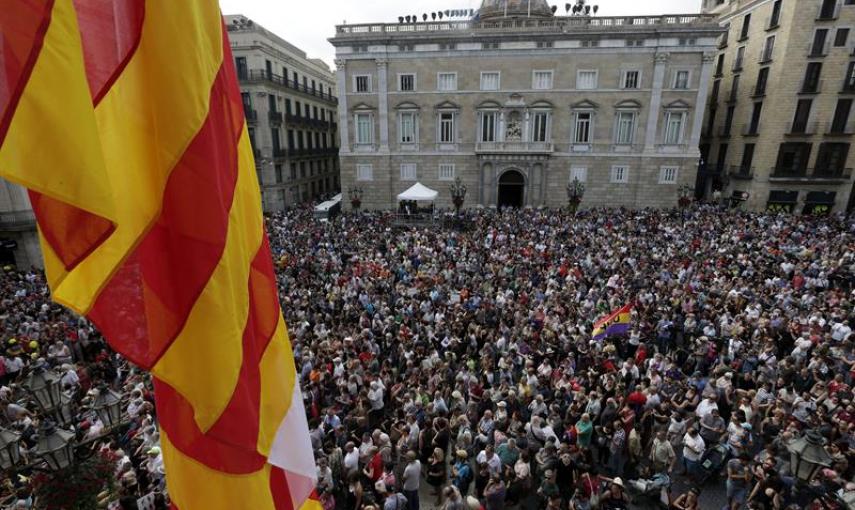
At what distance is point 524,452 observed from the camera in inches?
285

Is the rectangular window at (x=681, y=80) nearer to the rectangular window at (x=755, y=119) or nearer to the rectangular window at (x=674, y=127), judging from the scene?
the rectangular window at (x=674, y=127)

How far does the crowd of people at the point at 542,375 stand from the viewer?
707 cm

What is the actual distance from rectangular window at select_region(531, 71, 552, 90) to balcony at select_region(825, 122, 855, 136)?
18.5 meters

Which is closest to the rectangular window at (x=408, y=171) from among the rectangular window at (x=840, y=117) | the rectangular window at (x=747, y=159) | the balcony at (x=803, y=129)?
the rectangular window at (x=747, y=159)

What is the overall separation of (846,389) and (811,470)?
5250 mm

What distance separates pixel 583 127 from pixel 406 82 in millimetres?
12904

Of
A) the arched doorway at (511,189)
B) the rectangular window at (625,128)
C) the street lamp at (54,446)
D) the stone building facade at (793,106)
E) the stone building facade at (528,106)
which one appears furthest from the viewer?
the arched doorway at (511,189)

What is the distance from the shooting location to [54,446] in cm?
386

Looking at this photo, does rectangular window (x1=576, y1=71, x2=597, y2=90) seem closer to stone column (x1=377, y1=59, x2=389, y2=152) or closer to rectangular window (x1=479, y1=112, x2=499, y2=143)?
rectangular window (x1=479, y1=112, x2=499, y2=143)

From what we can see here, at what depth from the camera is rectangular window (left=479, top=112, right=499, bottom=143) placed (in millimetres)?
32406

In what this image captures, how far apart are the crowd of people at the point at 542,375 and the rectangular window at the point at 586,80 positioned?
15504mm

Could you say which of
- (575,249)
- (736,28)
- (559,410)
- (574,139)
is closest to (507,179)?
(574,139)

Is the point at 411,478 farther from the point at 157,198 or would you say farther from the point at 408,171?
the point at 408,171

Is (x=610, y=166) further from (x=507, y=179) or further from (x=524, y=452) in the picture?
(x=524, y=452)
